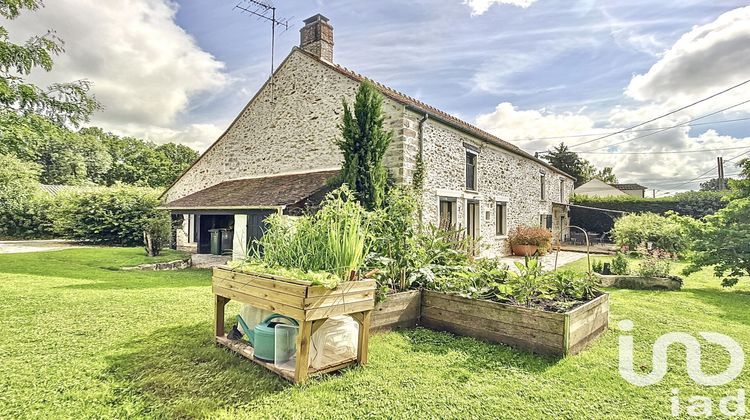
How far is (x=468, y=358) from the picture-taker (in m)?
3.72

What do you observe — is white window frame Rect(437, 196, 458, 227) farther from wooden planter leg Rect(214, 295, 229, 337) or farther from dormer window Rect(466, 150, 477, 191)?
wooden planter leg Rect(214, 295, 229, 337)

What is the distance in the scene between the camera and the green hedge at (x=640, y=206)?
2086 cm

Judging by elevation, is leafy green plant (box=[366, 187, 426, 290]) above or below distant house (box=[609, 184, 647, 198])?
below

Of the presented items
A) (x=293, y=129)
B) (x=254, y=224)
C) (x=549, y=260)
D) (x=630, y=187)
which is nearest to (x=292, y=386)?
(x=254, y=224)

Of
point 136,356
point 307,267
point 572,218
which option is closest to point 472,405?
point 307,267

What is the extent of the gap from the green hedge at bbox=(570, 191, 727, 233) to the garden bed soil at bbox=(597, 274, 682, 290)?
15.5 m

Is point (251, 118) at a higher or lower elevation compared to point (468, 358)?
higher

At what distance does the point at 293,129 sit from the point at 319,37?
3141 mm

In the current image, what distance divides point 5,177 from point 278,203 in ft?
72.2

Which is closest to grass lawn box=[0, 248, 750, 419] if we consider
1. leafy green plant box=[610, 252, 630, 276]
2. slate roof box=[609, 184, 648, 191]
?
leafy green plant box=[610, 252, 630, 276]

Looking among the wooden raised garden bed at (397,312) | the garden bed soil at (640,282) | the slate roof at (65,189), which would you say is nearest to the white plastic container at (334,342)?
the wooden raised garden bed at (397,312)

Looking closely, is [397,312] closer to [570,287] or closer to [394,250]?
[394,250]

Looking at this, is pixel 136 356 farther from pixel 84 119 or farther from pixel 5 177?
pixel 5 177

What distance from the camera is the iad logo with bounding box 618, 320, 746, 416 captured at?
2834 millimetres
